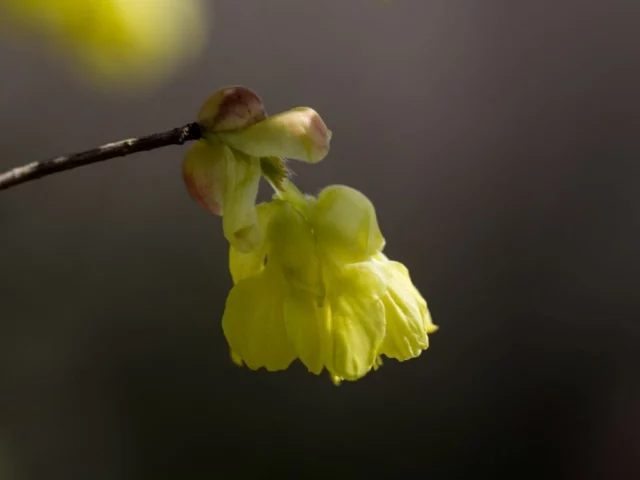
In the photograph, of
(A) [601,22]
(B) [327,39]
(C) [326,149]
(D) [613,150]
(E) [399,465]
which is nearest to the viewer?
(C) [326,149]

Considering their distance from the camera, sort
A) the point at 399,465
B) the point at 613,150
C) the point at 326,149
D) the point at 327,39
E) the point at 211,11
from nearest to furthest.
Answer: the point at 326,149 < the point at 211,11 < the point at 327,39 < the point at 613,150 < the point at 399,465

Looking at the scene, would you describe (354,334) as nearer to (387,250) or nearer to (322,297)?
(322,297)

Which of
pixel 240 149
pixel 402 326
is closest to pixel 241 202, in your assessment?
pixel 240 149

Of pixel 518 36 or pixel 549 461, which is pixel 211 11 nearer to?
pixel 518 36

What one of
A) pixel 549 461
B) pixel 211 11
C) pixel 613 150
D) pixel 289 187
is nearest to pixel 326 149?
pixel 289 187

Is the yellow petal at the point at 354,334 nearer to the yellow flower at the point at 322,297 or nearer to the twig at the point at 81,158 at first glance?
the yellow flower at the point at 322,297

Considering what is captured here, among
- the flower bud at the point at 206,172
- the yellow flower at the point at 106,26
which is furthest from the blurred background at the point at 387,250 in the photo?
the flower bud at the point at 206,172
